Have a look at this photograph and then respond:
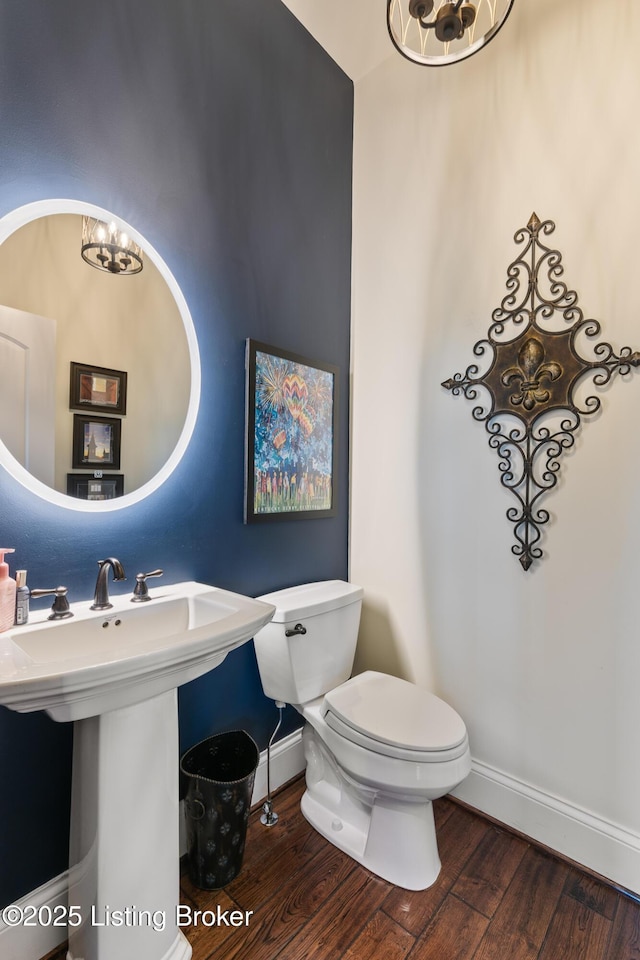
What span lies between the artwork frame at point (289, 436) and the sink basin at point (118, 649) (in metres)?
0.46

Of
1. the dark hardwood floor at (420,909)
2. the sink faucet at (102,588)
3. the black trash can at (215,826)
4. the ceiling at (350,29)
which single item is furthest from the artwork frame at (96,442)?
the ceiling at (350,29)

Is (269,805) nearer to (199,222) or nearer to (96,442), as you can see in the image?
(96,442)

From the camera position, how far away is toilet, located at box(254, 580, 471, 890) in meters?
1.25

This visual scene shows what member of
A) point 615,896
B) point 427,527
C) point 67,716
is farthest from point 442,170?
point 615,896

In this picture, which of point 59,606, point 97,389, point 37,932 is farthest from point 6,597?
point 37,932

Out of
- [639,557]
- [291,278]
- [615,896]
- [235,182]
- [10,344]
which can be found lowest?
[615,896]

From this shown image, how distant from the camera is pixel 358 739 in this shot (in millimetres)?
1314

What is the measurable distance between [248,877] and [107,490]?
1226 millimetres

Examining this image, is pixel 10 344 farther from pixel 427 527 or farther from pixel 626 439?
pixel 626 439

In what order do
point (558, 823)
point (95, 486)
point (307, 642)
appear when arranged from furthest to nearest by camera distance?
point (307, 642)
point (558, 823)
point (95, 486)

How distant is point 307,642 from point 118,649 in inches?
31.7

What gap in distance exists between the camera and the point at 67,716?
2.62 ft

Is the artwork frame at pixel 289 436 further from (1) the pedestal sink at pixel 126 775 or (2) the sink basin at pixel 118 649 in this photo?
(1) the pedestal sink at pixel 126 775

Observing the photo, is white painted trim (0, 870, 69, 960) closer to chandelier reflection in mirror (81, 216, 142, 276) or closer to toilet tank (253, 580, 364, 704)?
toilet tank (253, 580, 364, 704)
